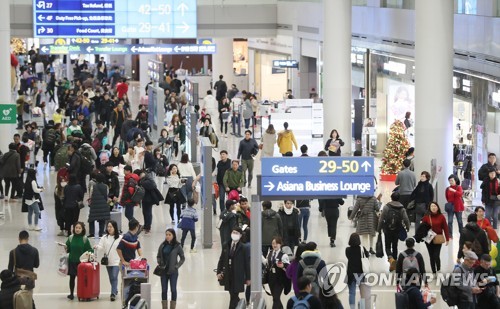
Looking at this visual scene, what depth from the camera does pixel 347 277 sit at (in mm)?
17672

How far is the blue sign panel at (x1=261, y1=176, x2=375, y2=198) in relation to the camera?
14.7 metres

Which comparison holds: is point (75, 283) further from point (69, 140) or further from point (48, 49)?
point (48, 49)

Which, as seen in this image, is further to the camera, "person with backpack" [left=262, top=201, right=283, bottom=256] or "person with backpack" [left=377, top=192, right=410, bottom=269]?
"person with backpack" [left=377, top=192, right=410, bottom=269]

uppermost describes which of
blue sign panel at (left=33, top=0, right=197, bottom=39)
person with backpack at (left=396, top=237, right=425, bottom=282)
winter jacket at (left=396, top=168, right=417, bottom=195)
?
blue sign panel at (left=33, top=0, right=197, bottom=39)

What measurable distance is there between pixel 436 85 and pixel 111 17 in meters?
16.7

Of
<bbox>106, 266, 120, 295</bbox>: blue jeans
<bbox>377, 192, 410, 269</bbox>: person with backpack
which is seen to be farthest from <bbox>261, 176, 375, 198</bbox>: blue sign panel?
<bbox>377, 192, 410, 269</bbox>: person with backpack

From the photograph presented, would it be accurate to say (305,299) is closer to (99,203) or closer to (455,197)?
(99,203)

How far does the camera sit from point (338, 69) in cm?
3588

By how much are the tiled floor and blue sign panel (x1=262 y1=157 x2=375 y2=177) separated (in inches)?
149

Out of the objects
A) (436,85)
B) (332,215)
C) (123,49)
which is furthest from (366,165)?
(123,49)

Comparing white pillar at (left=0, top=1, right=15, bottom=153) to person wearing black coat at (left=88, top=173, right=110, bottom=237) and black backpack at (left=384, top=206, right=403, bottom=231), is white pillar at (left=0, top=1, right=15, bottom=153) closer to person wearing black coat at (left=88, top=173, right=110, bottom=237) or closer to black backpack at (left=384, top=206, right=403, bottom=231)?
person wearing black coat at (left=88, top=173, right=110, bottom=237)

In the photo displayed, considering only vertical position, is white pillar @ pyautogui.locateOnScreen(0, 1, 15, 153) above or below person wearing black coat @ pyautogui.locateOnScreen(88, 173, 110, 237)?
above

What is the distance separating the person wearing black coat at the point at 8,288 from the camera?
1588 cm

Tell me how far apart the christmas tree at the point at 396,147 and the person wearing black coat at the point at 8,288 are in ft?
48.4
